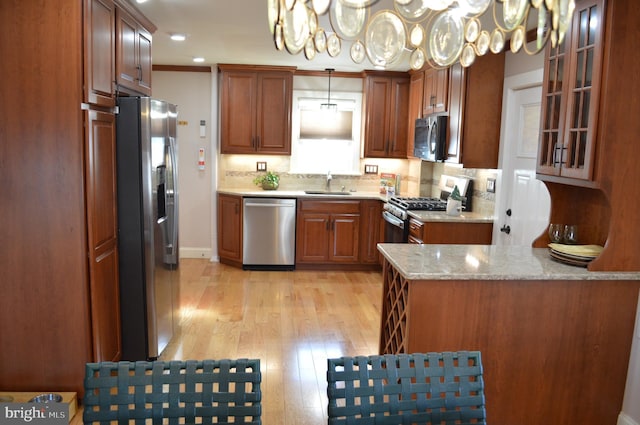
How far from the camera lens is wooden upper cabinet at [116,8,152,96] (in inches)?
124

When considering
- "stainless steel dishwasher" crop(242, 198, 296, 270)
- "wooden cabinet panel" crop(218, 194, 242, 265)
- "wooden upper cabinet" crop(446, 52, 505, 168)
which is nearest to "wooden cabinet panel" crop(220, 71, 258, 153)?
"wooden cabinet panel" crop(218, 194, 242, 265)

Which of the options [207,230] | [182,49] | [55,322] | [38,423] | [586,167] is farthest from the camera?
[207,230]

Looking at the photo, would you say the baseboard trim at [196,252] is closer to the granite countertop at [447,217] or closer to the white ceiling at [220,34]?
the white ceiling at [220,34]

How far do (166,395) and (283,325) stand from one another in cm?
292

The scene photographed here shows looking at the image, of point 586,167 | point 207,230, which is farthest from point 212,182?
point 586,167

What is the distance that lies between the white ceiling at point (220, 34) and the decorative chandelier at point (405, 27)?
1416 millimetres

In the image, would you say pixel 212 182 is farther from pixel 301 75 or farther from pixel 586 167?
pixel 586 167

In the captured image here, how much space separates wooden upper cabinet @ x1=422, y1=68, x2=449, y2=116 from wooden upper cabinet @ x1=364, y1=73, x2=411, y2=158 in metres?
0.67

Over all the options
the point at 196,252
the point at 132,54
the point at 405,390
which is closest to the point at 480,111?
the point at 132,54

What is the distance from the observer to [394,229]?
17.2 ft

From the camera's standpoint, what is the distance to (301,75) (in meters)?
6.32

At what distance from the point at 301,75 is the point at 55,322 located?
4.44 m

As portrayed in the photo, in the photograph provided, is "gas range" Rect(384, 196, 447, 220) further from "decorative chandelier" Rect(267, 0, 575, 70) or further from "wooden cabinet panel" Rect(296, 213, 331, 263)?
"decorative chandelier" Rect(267, 0, 575, 70)

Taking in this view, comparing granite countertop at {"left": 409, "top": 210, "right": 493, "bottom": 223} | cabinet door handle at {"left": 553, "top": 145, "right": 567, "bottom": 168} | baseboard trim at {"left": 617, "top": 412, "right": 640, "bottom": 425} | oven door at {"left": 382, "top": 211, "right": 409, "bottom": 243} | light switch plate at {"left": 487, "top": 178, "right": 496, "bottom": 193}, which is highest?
cabinet door handle at {"left": 553, "top": 145, "right": 567, "bottom": 168}
